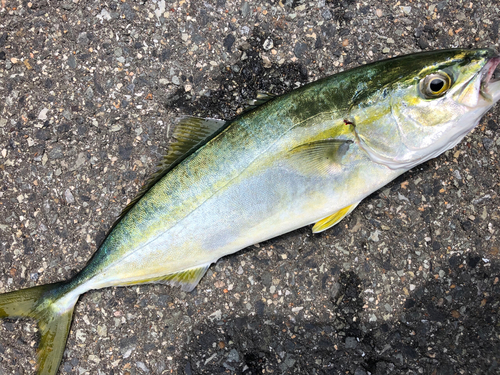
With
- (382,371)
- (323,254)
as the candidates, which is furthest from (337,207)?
(382,371)

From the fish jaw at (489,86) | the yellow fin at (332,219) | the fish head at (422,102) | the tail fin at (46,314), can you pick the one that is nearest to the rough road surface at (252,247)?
the tail fin at (46,314)

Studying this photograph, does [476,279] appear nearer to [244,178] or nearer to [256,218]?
[256,218]

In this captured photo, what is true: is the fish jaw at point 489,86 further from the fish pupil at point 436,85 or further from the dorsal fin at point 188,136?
the dorsal fin at point 188,136

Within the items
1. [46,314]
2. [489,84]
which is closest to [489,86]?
[489,84]

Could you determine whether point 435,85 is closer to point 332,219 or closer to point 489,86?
point 489,86

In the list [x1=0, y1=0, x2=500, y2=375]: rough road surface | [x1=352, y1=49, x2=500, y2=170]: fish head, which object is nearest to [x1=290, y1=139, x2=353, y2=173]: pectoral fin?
[x1=352, y1=49, x2=500, y2=170]: fish head

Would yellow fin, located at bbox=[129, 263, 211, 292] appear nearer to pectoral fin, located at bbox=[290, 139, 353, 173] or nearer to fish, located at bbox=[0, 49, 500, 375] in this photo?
fish, located at bbox=[0, 49, 500, 375]
